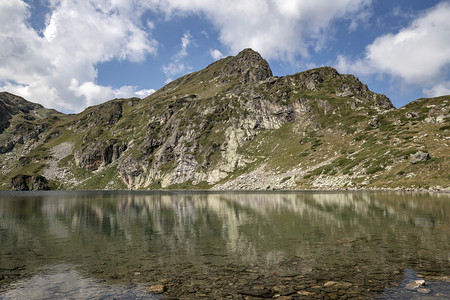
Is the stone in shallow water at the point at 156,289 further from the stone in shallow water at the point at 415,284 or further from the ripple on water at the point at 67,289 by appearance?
the stone in shallow water at the point at 415,284

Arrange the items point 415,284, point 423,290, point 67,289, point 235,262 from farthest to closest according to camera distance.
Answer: point 235,262 < point 67,289 < point 415,284 < point 423,290

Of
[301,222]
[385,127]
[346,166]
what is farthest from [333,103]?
[301,222]

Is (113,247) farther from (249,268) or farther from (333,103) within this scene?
(333,103)

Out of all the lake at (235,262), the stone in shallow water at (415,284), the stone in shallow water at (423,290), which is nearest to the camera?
the stone in shallow water at (423,290)

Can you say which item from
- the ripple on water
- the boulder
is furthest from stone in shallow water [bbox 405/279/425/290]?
the boulder

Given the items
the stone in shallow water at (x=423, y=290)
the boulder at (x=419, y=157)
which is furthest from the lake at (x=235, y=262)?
the boulder at (x=419, y=157)

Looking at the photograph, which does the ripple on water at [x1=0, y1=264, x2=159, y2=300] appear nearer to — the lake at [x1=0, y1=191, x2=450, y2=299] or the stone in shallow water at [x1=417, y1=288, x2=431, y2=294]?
the lake at [x1=0, y1=191, x2=450, y2=299]

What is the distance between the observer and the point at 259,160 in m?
185

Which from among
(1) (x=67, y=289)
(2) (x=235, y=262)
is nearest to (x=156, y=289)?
(1) (x=67, y=289)

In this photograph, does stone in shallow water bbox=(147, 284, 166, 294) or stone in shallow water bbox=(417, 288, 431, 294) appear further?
stone in shallow water bbox=(147, 284, 166, 294)

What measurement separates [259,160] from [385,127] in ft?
247

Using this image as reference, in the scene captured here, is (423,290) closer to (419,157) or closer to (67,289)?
(67,289)

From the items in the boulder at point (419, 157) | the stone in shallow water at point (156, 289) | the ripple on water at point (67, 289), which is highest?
the boulder at point (419, 157)

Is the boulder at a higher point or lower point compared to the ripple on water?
higher
